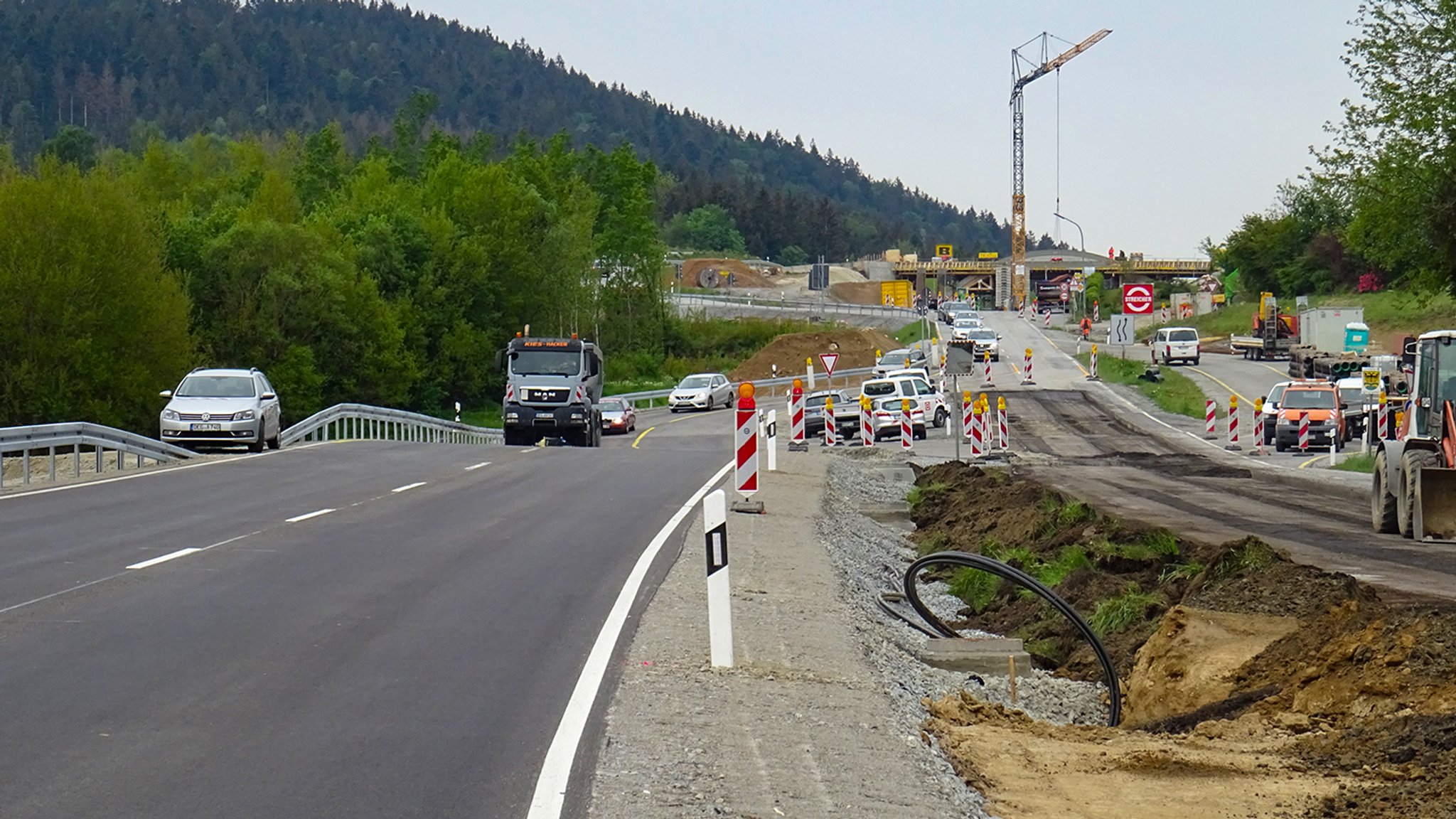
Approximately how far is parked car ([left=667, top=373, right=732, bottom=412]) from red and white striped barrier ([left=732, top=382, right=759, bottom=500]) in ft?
159

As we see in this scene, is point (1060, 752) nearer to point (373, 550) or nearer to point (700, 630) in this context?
point (700, 630)

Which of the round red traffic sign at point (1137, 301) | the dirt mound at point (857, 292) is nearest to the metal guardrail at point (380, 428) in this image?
the round red traffic sign at point (1137, 301)

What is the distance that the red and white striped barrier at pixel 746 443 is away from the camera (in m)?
20.3

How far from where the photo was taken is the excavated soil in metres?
7.83

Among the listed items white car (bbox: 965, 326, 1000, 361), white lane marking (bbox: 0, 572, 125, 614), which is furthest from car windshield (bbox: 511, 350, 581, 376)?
white car (bbox: 965, 326, 1000, 361)

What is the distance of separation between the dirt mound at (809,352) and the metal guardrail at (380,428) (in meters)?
38.6

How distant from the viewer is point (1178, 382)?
215ft

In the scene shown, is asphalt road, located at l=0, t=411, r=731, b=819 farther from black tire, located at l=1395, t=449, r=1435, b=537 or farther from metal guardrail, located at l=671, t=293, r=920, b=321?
metal guardrail, located at l=671, t=293, r=920, b=321

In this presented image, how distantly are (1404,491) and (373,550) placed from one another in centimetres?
1271

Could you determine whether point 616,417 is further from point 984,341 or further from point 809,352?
point 809,352

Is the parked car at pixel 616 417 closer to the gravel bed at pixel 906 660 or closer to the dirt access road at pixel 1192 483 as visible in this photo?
the dirt access road at pixel 1192 483

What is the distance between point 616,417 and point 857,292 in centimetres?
12175

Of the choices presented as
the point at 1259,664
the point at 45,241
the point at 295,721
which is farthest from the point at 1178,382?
the point at 295,721

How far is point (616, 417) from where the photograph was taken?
57781 millimetres
